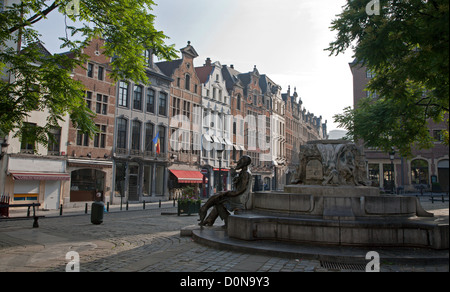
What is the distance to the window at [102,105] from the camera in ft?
95.3

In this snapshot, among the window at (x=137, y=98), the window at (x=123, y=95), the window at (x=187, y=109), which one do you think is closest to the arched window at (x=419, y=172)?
the window at (x=187, y=109)

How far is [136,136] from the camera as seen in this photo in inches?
1284

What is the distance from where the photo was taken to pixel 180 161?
3716cm

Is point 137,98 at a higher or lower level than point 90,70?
lower

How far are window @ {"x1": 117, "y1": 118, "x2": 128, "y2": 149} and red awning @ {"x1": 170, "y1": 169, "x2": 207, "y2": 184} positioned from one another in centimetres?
661

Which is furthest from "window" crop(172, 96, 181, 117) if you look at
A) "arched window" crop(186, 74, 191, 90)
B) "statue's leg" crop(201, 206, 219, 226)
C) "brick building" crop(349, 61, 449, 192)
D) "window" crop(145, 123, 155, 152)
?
"statue's leg" crop(201, 206, 219, 226)

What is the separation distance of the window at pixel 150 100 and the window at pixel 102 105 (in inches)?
211

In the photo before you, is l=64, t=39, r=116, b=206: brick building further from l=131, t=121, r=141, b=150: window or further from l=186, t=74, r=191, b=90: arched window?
l=186, t=74, r=191, b=90: arched window

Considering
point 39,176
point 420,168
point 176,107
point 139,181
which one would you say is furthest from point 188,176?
point 420,168

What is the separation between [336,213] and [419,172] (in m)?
45.1

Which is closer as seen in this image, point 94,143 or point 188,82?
point 94,143

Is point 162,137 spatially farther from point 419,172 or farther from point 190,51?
point 419,172
